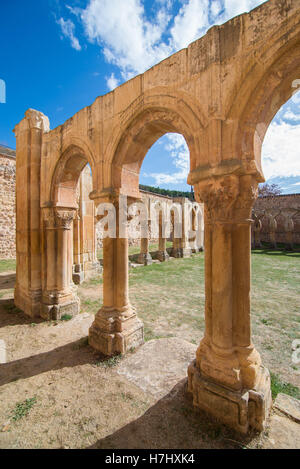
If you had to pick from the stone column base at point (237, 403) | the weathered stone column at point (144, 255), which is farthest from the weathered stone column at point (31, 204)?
the weathered stone column at point (144, 255)

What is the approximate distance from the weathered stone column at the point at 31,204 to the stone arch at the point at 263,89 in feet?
16.5

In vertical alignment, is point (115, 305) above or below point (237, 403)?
above

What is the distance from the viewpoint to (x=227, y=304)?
8.20 feet

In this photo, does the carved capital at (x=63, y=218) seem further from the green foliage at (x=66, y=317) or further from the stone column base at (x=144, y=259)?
the stone column base at (x=144, y=259)

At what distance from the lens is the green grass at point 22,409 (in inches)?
99.1

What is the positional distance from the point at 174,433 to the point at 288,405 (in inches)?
54.6

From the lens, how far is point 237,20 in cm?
237

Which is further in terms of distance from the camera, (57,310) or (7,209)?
(7,209)

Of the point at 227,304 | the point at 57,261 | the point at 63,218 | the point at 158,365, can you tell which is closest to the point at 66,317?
the point at 57,261

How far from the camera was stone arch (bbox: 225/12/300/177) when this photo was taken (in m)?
2.11

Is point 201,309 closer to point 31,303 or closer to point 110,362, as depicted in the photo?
point 110,362
